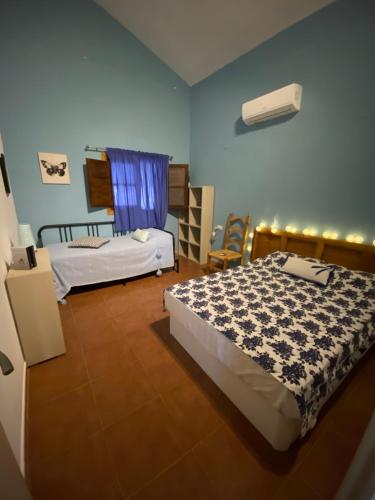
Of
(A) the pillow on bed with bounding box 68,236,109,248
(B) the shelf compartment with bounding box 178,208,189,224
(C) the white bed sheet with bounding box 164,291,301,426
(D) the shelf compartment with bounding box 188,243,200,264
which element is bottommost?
(D) the shelf compartment with bounding box 188,243,200,264

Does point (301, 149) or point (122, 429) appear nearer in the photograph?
point (122, 429)

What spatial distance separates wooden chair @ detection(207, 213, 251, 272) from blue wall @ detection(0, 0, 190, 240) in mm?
1997

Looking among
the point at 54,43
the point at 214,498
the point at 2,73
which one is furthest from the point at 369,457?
the point at 54,43

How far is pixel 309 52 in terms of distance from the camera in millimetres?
2098

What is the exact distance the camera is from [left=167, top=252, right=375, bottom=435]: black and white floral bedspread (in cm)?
107

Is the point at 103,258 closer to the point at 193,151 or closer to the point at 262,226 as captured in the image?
the point at 262,226

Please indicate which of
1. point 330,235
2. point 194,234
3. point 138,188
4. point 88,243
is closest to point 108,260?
point 88,243

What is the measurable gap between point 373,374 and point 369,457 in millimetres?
1596

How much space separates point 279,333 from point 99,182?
3.13m

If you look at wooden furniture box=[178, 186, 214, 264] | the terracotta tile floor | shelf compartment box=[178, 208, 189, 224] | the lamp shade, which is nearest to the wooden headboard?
the terracotta tile floor

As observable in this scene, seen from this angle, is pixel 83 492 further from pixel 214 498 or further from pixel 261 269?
pixel 261 269

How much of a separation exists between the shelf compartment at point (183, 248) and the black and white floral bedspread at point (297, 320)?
2172 mm

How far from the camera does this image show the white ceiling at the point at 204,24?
217cm

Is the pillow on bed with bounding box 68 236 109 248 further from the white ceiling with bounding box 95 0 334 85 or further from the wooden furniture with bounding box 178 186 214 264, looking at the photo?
the white ceiling with bounding box 95 0 334 85
